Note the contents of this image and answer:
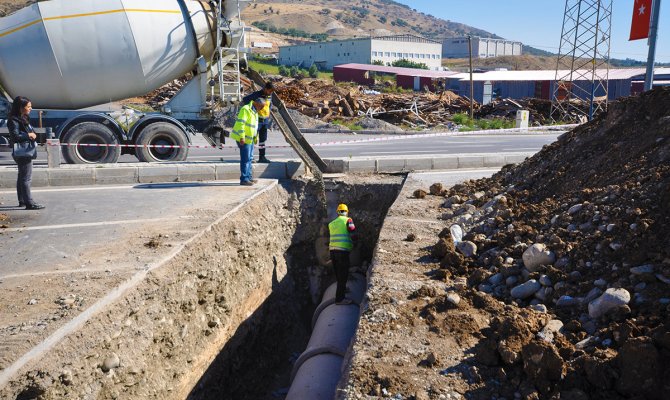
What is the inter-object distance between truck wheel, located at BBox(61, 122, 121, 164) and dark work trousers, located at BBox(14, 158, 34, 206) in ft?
9.05

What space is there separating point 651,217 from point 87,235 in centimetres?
554

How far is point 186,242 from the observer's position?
19.5ft

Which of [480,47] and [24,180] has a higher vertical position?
[480,47]

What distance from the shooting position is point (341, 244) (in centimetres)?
712

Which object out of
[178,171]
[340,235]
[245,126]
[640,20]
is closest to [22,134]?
[178,171]

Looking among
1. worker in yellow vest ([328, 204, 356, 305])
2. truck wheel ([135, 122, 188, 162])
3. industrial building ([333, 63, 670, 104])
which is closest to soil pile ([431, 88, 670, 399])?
worker in yellow vest ([328, 204, 356, 305])

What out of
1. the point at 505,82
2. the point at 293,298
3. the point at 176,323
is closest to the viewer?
the point at 176,323

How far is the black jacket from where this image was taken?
6859 mm

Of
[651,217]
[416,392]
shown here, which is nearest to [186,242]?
[416,392]

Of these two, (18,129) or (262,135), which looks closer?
(18,129)

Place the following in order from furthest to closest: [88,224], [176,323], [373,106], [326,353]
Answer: [373,106] < [88,224] < [326,353] < [176,323]

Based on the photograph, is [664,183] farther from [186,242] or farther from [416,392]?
[186,242]

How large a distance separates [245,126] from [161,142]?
284 centimetres

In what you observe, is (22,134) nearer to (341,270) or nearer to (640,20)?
(341,270)
